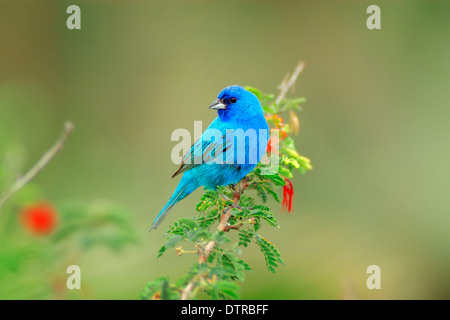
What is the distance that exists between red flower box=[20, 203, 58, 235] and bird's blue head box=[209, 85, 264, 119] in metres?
1.51

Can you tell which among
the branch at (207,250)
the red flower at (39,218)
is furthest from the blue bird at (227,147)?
the red flower at (39,218)

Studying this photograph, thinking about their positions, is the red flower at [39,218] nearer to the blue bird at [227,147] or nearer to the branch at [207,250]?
the branch at [207,250]

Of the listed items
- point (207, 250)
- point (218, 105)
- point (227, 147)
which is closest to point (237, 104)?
point (218, 105)

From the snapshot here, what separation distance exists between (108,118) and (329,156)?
3493 mm

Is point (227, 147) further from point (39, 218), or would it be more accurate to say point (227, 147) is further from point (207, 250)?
point (207, 250)

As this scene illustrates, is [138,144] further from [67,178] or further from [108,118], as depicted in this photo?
[67,178]

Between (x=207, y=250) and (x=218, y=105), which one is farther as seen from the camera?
(x=218, y=105)

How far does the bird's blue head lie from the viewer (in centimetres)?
348

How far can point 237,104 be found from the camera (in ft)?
11.6

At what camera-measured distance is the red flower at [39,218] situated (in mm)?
2105

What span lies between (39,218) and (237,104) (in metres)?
1.77

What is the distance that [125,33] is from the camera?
7.84 metres

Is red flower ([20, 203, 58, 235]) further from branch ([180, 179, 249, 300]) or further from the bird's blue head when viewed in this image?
the bird's blue head

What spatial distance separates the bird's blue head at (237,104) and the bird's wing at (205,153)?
206 mm
